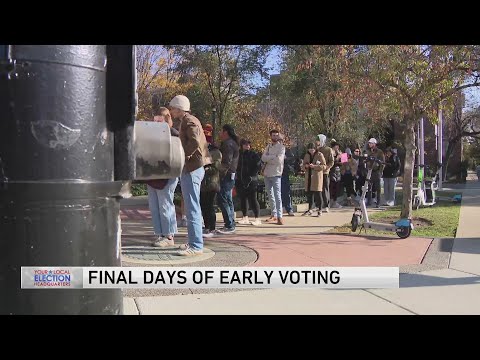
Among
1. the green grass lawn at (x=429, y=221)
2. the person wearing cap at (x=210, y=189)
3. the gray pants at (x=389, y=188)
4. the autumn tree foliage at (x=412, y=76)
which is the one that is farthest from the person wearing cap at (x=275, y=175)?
the gray pants at (x=389, y=188)

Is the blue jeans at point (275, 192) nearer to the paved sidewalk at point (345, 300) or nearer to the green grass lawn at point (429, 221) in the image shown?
the green grass lawn at point (429, 221)

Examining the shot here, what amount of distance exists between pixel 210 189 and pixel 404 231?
3034 mm

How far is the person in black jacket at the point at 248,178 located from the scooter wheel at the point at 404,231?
2.63m

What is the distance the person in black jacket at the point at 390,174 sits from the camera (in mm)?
12445

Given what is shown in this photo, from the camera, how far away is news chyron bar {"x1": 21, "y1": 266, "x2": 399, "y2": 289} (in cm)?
148

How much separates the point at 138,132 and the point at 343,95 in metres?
8.70

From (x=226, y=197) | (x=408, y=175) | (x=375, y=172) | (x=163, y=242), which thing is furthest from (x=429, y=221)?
(x=163, y=242)

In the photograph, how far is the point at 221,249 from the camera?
646 cm

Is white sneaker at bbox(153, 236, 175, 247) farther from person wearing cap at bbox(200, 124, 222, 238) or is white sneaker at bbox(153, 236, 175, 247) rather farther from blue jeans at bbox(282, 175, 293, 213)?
blue jeans at bbox(282, 175, 293, 213)

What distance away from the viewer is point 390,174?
1241 centimetres

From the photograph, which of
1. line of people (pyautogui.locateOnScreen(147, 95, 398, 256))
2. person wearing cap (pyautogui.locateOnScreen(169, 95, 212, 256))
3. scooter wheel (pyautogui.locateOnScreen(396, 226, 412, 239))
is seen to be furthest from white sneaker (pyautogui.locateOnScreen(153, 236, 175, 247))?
scooter wheel (pyautogui.locateOnScreen(396, 226, 412, 239))

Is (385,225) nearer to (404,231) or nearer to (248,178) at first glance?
(404,231)

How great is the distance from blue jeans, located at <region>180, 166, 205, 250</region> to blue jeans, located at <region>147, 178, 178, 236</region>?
325 millimetres
